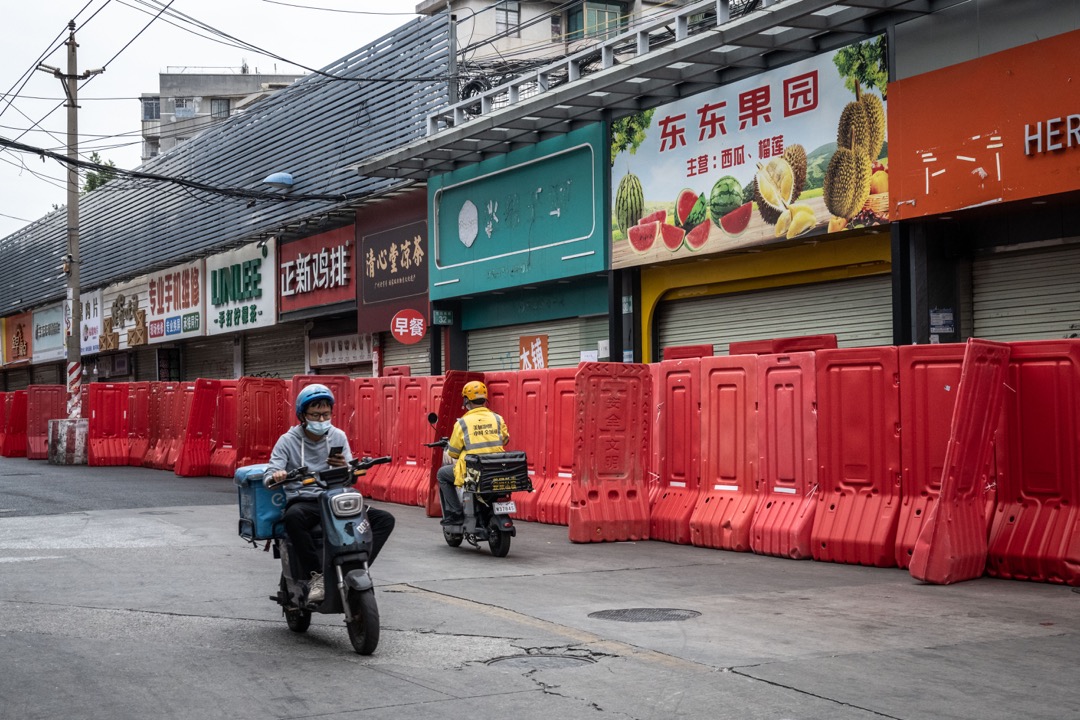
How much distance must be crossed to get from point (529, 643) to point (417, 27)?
2199 centimetres

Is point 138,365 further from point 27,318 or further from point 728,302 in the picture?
point 728,302

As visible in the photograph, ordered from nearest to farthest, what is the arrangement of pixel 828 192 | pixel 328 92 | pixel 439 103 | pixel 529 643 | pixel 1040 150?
pixel 529 643 → pixel 1040 150 → pixel 828 192 → pixel 439 103 → pixel 328 92

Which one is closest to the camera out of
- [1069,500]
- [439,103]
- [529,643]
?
[529,643]

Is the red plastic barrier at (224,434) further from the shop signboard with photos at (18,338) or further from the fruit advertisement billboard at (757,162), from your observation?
the shop signboard with photos at (18,338)

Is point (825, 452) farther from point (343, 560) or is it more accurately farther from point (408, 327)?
point (408, 327)

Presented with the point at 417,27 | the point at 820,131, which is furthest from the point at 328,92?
the point at 820,131

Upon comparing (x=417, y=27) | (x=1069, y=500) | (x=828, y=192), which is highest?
(x=417, y=27)

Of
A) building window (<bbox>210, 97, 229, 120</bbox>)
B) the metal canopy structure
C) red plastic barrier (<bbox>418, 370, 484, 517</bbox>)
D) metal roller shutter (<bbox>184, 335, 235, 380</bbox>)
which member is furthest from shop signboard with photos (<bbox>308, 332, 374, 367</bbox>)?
building window (<bbox>210, 97, 229, 120</bbox>)

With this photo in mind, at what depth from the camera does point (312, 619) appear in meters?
8.82

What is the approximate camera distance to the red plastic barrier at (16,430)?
34.4 m

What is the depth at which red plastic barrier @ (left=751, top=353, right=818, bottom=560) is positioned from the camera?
40.4ft

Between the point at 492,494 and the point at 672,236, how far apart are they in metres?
8.42

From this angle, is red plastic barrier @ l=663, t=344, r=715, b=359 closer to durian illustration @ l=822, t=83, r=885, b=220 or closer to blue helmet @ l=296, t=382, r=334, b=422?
durian illustration @ l=822, t=83, r=885, b=220

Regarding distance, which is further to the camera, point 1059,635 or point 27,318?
point 27,318
